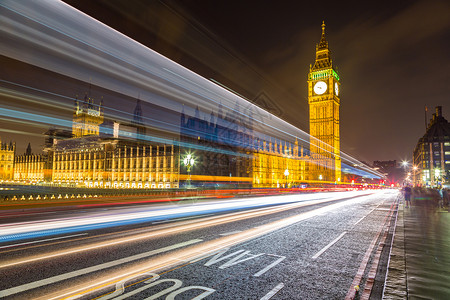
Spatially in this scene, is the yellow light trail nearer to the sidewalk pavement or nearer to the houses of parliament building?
the sidewalk pavement

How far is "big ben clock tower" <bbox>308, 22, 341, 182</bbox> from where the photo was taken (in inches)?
4311

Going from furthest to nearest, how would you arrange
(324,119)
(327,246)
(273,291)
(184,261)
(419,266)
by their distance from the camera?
1. (324,119)
2. (327,246)
3. (184,261)
4. (419,266)
5. (273,291)

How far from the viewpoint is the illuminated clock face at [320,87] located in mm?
116062

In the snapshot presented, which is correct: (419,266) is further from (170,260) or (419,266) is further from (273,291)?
(170,260)

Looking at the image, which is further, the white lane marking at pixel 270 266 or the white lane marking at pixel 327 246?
the white lane marking at pixel 327 246

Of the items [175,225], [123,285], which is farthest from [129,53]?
[123,285]

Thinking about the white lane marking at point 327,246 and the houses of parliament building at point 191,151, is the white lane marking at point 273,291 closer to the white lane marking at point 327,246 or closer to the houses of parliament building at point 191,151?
the white lane marking at point 327,246

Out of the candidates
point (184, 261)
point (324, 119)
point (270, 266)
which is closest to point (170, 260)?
point (184, 261)

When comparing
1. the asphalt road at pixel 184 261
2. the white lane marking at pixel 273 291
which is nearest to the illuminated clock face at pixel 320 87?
the asphalt road at pixel 184 261

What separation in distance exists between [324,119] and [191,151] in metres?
60.8

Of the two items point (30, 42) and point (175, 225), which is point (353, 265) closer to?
point (175, 225)

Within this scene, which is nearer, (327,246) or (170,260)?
(170,260)

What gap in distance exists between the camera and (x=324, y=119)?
4464 inches

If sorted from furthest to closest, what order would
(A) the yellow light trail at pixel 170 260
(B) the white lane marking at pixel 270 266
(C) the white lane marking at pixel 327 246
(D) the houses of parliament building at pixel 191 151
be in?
(D) the houses of parliament building at pixel 191 151
(C) the white lane marking at pixel 327 246
(B) the white lane marking at pixel 270 266
(A) the yellow light trail at pixel 170 260
